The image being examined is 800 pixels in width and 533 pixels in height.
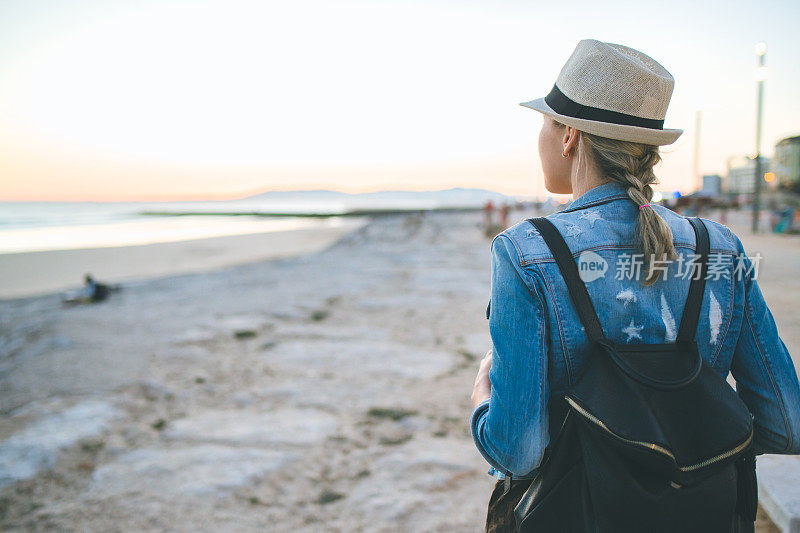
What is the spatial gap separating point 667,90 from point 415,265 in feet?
30.7

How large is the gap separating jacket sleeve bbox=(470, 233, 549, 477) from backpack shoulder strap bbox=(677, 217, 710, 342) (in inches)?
12.7

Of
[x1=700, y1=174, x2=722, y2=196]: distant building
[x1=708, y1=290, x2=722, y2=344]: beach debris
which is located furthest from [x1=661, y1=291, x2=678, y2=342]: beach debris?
[x1=700, y1=174, x2=722, y2=196]: distant building

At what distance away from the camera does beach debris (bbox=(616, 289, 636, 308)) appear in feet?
3.34

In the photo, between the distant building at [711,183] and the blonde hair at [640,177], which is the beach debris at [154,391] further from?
the distant building at [711,183]

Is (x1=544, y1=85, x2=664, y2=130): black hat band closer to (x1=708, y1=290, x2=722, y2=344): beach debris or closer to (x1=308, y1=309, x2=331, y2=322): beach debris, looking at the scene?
(x1=708, y1=290, x2=722, y2=344): beach debris

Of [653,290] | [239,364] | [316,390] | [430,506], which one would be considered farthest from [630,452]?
[239,364]

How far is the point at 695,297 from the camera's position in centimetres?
106

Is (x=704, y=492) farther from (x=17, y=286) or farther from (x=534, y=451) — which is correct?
(x=17, y=286)

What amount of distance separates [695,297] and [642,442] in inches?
15.2

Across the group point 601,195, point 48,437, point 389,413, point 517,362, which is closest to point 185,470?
point 48,437

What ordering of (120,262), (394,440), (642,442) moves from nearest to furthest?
(642,442)
(394,440)
(120,262)

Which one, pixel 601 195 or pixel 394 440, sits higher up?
pixel 601 195

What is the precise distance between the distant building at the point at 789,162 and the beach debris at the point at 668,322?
5082 cm

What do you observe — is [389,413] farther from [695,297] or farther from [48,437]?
[695,297]
